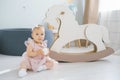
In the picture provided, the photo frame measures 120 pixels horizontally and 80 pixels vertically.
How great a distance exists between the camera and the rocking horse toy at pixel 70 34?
171 cm

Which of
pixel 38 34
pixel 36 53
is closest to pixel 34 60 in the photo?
pixel 36 53

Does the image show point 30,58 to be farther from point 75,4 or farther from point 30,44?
point 75,4

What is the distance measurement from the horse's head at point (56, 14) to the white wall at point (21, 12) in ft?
3.62

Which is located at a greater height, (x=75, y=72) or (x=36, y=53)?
(x=36, y=53)

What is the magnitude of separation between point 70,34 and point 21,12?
1.18m

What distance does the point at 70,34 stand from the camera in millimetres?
1774

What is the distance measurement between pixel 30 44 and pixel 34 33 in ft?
0.30

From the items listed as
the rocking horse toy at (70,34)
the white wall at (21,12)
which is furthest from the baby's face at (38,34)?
the white wall at (21,12)

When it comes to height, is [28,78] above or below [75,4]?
below

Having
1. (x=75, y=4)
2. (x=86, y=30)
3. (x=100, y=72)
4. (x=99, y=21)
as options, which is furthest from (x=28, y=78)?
(x=75, y=4)

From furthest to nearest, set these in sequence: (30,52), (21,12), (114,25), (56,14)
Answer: (21,12) → (114,25) → (56,14) → (30,52)

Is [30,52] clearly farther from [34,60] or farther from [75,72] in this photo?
[75,72]

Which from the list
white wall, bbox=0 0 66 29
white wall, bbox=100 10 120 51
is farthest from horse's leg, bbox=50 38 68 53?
white wall, bbox=0 0 66 29

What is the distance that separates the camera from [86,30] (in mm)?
1800
